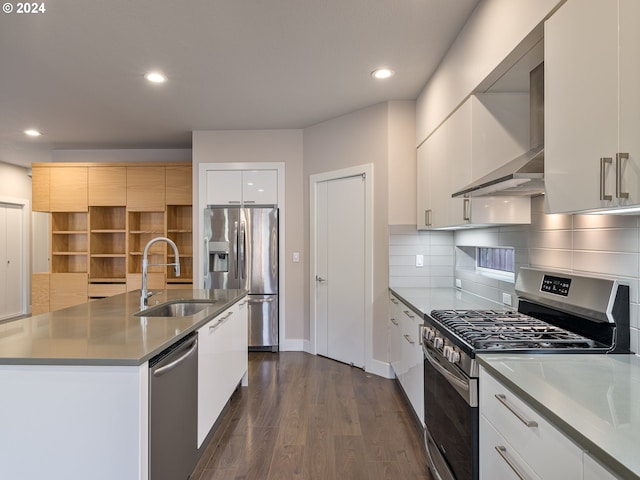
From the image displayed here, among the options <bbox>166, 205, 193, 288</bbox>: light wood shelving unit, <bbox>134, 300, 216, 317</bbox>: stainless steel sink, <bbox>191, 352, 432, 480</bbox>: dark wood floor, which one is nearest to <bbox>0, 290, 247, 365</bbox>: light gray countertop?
<bbox>134, 300, 216, 317</bbox>: stainless steel sink

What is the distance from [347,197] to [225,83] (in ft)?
5.33

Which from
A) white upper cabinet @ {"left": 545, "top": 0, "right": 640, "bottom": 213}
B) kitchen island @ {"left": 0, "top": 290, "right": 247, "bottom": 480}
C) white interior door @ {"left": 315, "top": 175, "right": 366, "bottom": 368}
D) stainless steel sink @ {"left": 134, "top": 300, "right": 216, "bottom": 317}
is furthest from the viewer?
white interior door @ {"left": 315, "top": 175, "right": 366, "bottom": 368}

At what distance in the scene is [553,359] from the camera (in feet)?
4.68

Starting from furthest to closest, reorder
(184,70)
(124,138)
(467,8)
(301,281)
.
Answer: (124,138) < (301,281) < (184,70) < (467,8)

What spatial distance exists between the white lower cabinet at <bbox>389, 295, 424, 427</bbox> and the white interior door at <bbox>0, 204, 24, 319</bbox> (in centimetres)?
692

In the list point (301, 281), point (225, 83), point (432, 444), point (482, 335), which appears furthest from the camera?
point (301, 281)

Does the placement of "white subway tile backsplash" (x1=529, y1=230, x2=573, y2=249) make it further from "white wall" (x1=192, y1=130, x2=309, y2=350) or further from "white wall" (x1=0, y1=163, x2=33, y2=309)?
"white wall" (x1=0, y1=163, x2=33, y2=309)

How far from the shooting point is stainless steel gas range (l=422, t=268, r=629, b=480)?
152cm

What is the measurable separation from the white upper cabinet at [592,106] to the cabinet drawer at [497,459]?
81 centimetres

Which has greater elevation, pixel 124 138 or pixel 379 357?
pixel 124 138

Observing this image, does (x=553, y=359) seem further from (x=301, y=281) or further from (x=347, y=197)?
(x=301, y=281)

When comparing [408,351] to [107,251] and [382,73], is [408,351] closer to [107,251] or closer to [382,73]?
[382,73]

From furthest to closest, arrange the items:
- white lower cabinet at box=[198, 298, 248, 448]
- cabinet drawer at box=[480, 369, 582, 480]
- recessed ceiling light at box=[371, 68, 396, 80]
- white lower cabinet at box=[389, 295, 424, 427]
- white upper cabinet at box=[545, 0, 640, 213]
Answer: recessed ceiling light at box=[371, 68, 396, 80], white lower cabinet at box=[389, 295, 424, 427], white lower cabinet at box=[198, 298, 248, 448], white upper cabinet at box=[545, 0, 640, 213], cabinet drawer at box=[480, 369, 582, 480]

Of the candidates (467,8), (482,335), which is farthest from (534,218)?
(467,8)
